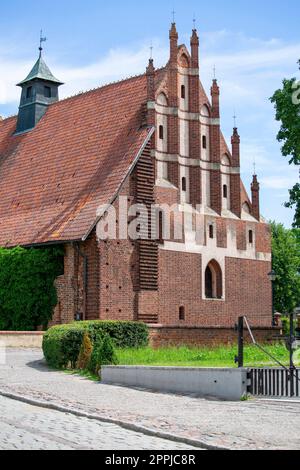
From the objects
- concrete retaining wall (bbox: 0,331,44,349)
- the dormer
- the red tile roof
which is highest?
the dormer

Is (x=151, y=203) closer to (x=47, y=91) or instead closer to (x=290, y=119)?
(x=290, y=119)

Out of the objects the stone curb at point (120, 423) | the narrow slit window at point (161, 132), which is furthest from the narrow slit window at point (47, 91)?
the stone curb at point (120, 423)

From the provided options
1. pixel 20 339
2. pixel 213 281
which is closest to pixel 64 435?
pixel 20 339

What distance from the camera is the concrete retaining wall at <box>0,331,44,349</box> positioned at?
81.6 ft

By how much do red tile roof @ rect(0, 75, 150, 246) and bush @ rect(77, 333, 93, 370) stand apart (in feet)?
27.8

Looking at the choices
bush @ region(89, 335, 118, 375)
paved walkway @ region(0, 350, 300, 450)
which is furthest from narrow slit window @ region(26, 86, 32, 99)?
bush @ region(89, 335, 118, 375)

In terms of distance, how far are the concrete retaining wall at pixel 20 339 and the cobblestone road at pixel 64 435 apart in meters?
12.8

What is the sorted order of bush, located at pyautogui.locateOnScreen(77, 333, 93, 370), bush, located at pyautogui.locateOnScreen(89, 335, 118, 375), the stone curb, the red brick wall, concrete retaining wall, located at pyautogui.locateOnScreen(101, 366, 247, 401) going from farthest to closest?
1. the red brick wall
2. bush, located at pyautogui.locateOnScreen(77, 333, 93, 370)
3. bush, located at pyautogui.locateOnScreen(89, 335, 118, 375)
4. concrete retaining wall, located at pyautogui.locateOnScreen(101, 366, 247, 401)
5. the stone curb

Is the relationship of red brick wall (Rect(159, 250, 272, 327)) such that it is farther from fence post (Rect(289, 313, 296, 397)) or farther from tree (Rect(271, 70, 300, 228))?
fence post (Rect(289, 313, 296, 397))

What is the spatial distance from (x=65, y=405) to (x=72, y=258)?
16044mm

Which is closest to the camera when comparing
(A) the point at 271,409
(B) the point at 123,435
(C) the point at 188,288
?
(B) the point at 123,435
